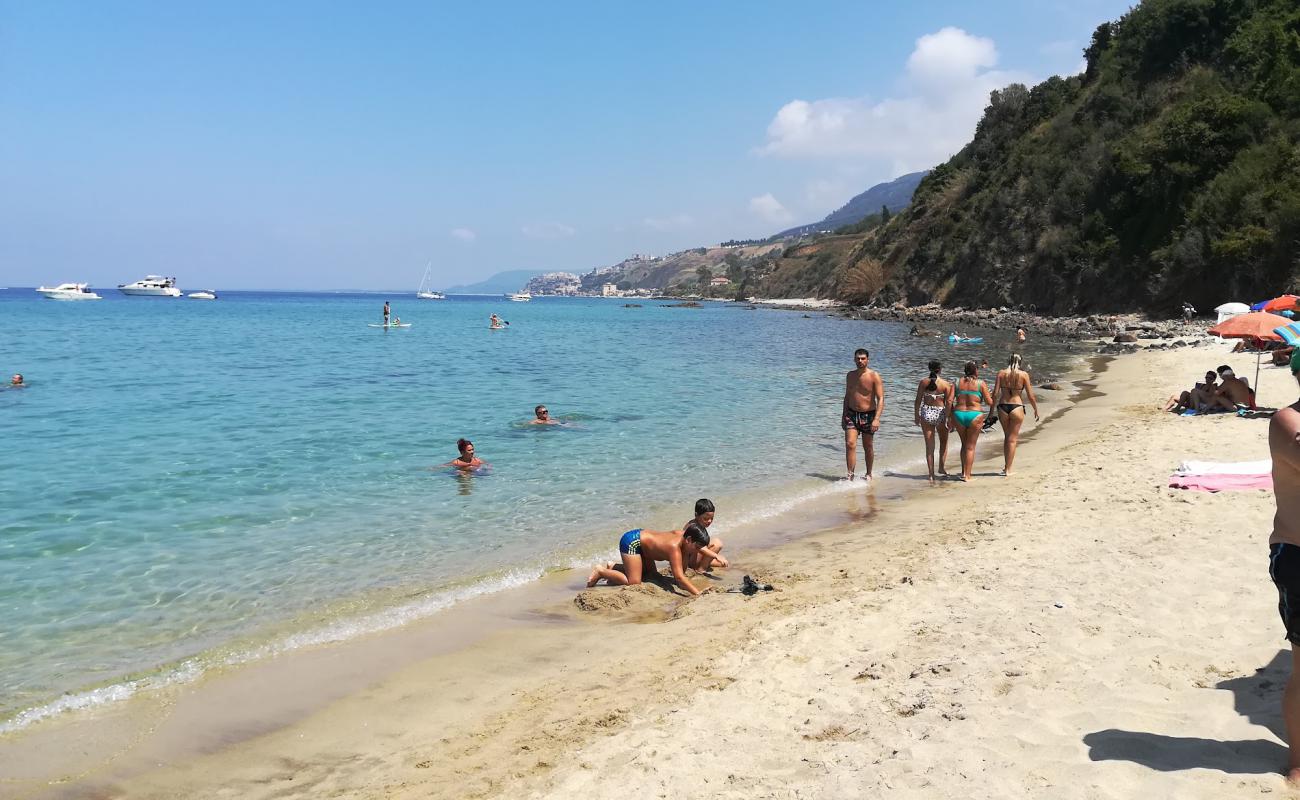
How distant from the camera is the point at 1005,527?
23.3 feet

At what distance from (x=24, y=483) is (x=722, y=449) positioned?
9595mm

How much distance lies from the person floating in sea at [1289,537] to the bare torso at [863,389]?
7.38 meters

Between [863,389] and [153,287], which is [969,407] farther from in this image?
[153,287]

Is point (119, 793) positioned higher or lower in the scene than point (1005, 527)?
lower

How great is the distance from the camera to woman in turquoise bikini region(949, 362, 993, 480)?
10062 millimetres

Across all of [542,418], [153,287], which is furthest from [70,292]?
[542,418]

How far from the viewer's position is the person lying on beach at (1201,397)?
12.3 metres

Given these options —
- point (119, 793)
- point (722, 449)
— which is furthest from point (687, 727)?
point (722, 449)

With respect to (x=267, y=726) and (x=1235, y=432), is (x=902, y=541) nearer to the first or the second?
(x=267, y=726)

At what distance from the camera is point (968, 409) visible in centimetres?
1014

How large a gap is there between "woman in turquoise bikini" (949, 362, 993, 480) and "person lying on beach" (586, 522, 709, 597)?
4943 millimetres

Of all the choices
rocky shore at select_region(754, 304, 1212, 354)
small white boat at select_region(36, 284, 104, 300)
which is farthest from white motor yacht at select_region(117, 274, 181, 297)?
rocky shore at select_region(754, 304, 1212, 354)

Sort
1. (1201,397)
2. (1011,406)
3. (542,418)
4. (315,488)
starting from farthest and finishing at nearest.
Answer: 1. (542,418)
2. (1201,397)
3. (1011,406)
4. (315,488)

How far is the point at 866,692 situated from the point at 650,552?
2.95 m
